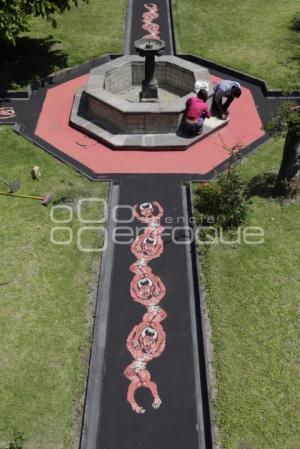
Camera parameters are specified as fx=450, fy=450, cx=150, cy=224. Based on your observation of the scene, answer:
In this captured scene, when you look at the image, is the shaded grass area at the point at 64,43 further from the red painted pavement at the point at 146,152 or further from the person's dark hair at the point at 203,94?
the person's dark hair at the point at 203,94

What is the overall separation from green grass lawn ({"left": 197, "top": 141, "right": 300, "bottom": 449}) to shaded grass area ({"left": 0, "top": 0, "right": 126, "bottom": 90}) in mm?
13279

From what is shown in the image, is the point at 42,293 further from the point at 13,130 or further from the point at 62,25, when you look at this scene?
the point at 62,25

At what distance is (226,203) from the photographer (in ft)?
45.4

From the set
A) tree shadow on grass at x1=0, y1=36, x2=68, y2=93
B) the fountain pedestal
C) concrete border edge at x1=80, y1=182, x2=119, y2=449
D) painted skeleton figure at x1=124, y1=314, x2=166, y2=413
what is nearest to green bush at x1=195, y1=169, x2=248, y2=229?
concrete border edge at x1=80, y1=182, x2=119, y2=449

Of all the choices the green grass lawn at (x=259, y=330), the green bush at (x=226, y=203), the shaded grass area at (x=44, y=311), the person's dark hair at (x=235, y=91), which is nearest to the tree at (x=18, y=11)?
the shaded grass area at (x=44, y=311)

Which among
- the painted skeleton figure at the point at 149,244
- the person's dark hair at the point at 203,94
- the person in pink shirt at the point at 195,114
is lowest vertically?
the painted skeleton figure at the point at 149,244

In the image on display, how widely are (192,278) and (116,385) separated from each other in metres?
3.70

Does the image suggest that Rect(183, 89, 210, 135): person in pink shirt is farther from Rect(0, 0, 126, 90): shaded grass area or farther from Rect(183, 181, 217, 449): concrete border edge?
Rect(0, 0, 126, 90): shaded grass area

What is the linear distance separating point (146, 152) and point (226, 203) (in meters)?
4.55

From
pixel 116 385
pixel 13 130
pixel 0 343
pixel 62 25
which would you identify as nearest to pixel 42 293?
pixel 0 343

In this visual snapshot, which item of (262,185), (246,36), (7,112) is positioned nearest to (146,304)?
(262,185)

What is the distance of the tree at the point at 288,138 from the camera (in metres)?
12.8

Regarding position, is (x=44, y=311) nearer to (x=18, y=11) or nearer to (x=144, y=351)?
(x=144, y=351)

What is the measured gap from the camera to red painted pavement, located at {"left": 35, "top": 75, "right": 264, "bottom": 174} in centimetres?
1633
